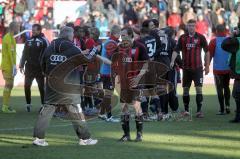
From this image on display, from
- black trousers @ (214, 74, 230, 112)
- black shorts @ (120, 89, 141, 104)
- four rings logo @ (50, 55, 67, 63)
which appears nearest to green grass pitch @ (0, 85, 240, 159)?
black trousers @ (214, 74, 230, 112)

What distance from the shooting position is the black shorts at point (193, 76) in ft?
56.5

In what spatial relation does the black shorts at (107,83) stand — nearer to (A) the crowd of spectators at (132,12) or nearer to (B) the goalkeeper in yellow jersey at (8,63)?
(B) the goalkeeper in yellow jersey at (8,63)

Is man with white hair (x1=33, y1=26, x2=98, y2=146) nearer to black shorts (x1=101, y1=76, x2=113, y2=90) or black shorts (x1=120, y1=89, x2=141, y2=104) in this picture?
black shorts (x1=120, y1=89, x2=141, y2=104)

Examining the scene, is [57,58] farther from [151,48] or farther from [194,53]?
[194,53]

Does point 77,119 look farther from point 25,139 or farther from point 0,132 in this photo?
point 0,132

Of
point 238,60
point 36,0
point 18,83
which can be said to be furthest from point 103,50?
point 36,0

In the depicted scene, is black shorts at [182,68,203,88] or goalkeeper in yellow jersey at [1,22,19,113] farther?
goalkeeper in yellow jersey at [1,22,19,113]

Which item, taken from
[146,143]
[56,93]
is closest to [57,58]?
[56,93]

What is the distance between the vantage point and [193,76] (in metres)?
17.3

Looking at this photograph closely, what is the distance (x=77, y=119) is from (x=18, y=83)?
51.9ft

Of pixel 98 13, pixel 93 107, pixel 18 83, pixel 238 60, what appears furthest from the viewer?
pixel 98 13

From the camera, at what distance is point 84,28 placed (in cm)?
1862

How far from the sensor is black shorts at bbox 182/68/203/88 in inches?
678

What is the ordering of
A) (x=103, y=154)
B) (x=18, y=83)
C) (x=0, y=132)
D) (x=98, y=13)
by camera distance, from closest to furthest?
(x=103, y=154) < (x=0, y=132) < (x=18, y=83) < (x=98, y=13)
